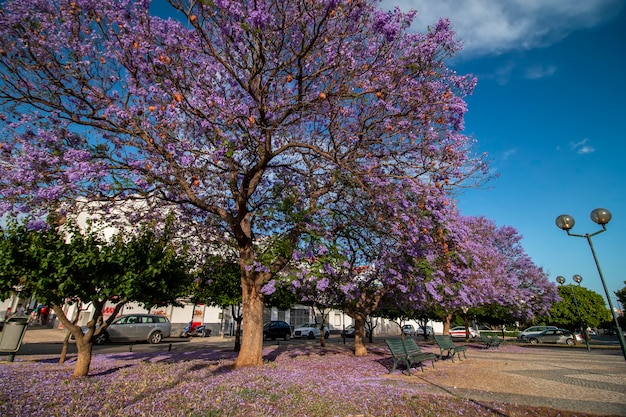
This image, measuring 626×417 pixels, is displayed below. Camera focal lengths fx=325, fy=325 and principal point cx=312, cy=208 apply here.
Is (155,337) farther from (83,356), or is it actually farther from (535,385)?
(535,385)

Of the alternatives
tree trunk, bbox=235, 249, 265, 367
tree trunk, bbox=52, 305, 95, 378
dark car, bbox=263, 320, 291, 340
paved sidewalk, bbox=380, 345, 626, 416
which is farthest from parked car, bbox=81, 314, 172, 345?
paved sidewalk, bbox=380, 345, 626, 416

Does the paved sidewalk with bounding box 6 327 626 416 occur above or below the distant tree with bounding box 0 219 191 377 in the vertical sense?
below

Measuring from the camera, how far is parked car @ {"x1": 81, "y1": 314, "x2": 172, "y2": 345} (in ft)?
60.2

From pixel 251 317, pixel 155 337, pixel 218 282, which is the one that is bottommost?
pixel 155 337

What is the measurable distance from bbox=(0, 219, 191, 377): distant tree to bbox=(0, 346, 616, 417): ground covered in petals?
1.52m

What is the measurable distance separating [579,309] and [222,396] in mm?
39241

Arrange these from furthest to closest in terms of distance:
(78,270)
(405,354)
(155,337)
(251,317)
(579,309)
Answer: (579,309)
(155,337)
(405,354)
(251,317)
(78,270)

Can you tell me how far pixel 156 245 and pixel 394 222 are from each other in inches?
258

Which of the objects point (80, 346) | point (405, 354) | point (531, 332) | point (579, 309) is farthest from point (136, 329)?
point (579, 309)

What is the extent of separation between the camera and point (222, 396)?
18.1 ft

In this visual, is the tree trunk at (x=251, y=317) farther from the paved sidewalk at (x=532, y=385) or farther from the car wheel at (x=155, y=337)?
the car wheel at (x=155, y=337)

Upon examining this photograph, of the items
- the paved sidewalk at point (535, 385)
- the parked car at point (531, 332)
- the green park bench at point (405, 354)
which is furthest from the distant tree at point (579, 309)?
the green park bench at point (405, 354)

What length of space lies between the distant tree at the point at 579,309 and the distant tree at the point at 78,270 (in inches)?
1471

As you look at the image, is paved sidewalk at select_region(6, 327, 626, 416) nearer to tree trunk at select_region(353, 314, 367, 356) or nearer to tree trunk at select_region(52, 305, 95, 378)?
tree trunk at select_region(353, 314, 367, 356)
